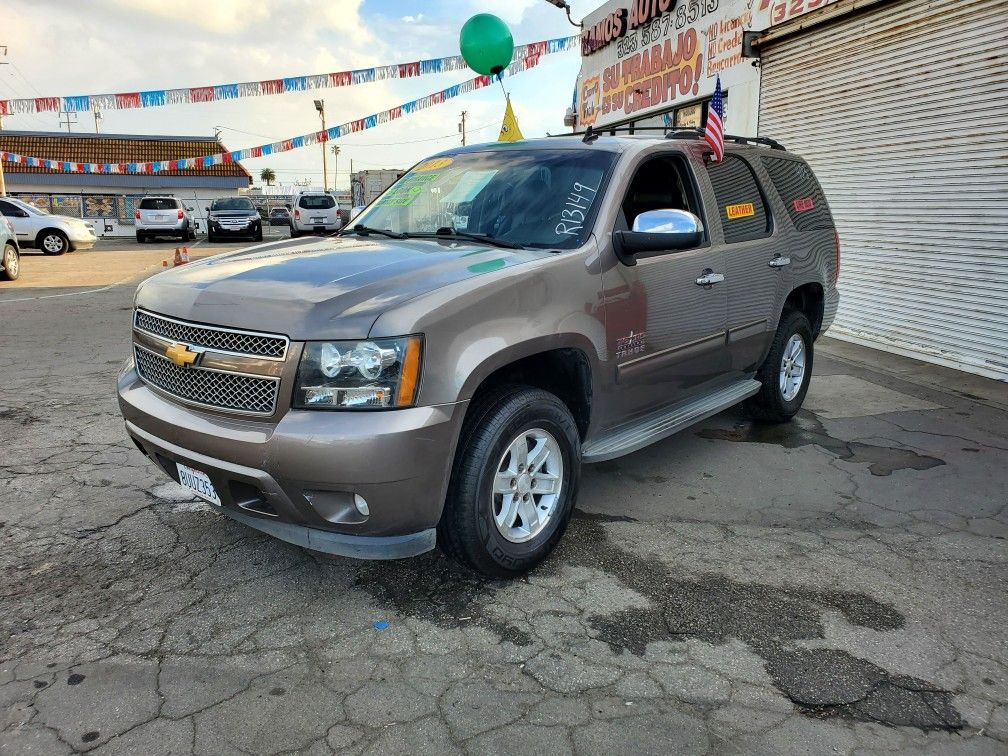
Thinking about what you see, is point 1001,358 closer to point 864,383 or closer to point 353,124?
point 864,383

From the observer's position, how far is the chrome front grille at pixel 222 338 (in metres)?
2.66

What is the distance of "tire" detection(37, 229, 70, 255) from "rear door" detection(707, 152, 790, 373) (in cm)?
2126

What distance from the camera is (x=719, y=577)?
3.20m

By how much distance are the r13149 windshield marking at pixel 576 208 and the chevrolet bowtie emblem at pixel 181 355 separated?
66.5 inches

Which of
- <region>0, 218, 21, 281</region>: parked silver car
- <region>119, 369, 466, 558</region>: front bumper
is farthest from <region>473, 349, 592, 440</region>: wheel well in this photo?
<region>0, 218, 21, 281</region>: parked silver car

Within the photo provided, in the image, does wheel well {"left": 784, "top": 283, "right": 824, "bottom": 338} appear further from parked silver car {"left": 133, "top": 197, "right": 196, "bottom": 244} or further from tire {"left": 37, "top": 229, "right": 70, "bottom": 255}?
parked silver car {"left": 133, "top": 197, "right": 196, "bottom": 244}

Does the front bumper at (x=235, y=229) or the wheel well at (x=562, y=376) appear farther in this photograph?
the front bumper at (x=235, y=229)

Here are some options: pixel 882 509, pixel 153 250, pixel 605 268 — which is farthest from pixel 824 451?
pixel 153 250

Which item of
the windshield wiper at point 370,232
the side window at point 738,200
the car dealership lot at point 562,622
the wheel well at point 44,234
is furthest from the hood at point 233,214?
the side window at point 738,200

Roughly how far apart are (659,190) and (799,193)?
5.73 ft

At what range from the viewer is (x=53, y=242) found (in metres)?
20.9

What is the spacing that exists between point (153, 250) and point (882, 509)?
24198 mm

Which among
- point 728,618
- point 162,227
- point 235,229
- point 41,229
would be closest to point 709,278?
point 728,618

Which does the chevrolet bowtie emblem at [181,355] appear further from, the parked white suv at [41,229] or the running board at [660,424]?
the parked white suv at [41,229]
